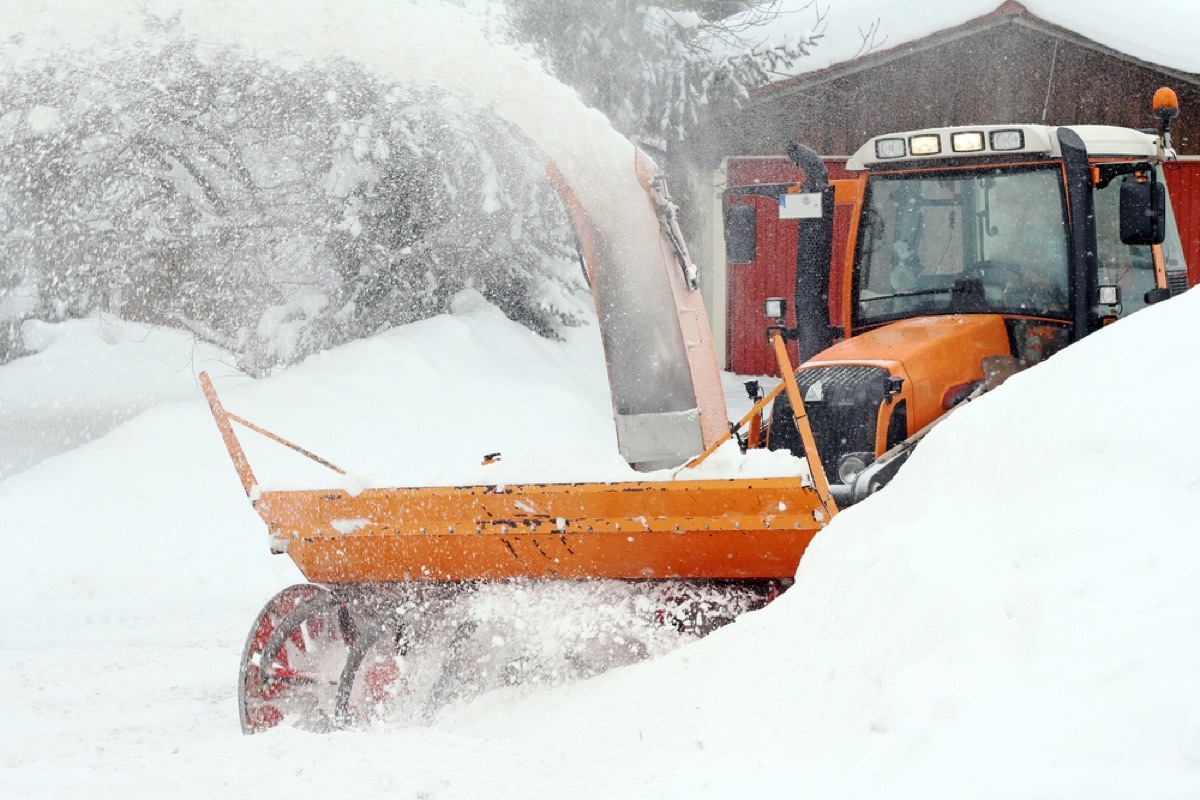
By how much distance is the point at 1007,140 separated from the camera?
16.4 feet

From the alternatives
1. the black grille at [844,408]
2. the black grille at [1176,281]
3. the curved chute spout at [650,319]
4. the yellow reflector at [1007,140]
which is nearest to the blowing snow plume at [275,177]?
the curved chute spout at [650,319]

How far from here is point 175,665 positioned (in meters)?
5.70

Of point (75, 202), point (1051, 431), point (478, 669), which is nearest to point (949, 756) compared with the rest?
point (1051, 431)

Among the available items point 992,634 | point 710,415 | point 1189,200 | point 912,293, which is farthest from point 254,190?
point 1189,200

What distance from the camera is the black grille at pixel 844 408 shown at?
470 cm

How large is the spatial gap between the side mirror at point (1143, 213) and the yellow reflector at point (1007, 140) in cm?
66

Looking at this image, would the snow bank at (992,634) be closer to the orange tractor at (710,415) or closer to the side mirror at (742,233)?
the orange tractor at (710,415)

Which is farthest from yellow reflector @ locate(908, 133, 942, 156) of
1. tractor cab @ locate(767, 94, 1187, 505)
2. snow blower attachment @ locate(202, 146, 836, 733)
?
snow blower attachment @ locate(202, 146, 836, 733)

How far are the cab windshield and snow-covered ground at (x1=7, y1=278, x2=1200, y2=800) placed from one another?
1.24 metres

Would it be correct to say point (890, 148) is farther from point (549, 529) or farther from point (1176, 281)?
point (549, 529)

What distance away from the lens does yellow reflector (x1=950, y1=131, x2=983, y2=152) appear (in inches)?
199

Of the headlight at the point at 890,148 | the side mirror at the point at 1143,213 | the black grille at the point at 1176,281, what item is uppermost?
the headlight at the point at 890,148

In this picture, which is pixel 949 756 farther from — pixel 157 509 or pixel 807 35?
pixel 807 35

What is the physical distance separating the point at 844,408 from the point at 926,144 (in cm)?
A: 127
